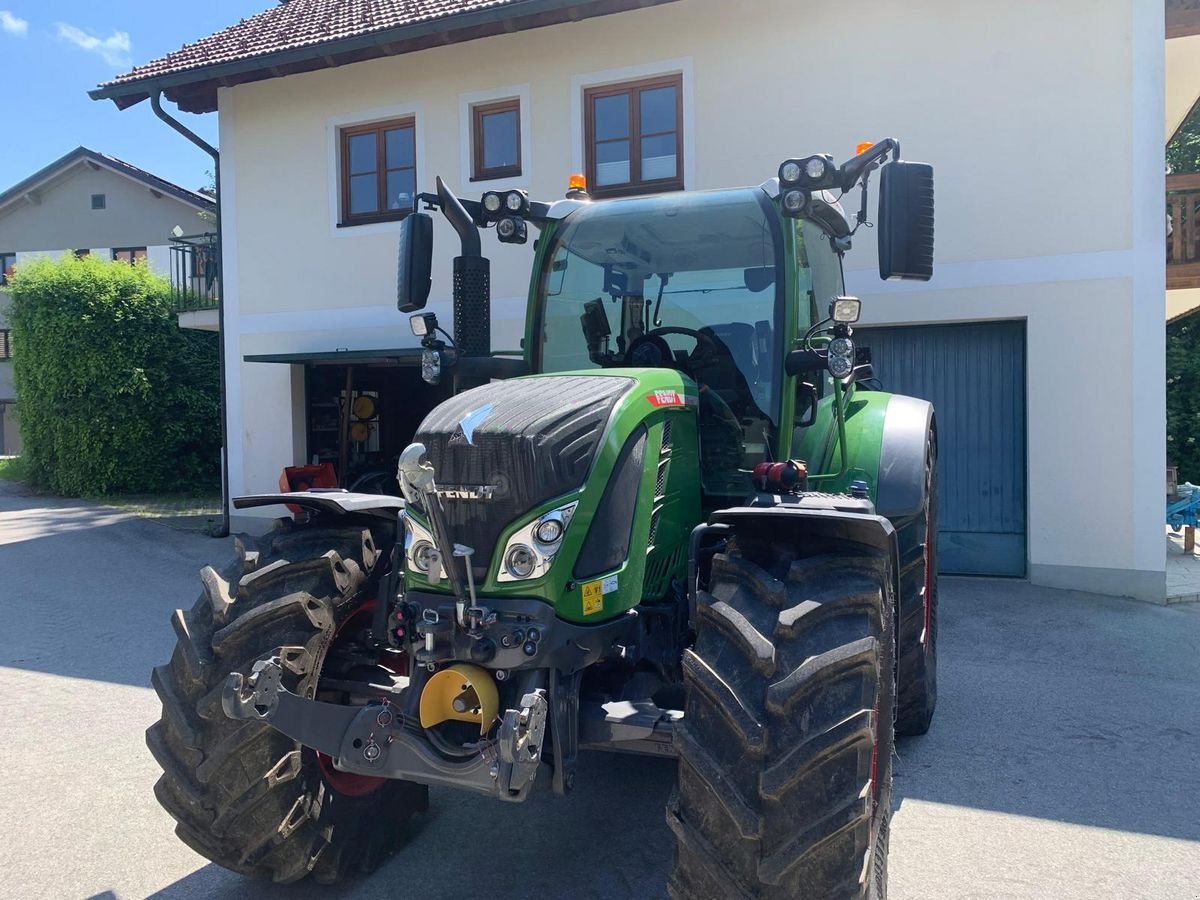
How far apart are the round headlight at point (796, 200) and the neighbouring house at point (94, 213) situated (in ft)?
75.2

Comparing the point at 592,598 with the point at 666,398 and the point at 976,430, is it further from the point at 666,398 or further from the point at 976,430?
the point at 976,430

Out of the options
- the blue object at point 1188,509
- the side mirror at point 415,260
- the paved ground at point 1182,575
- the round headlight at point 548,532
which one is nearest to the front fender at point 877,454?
the round headlight at point 548,532

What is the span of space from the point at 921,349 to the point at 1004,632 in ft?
9.24

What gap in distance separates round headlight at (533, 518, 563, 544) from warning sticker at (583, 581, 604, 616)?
0.59 ft

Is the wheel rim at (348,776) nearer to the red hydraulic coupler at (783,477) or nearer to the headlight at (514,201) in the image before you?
the red hydraulic coupler at (783,477)

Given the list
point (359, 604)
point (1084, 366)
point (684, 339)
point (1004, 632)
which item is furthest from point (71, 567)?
point (1084, 366)

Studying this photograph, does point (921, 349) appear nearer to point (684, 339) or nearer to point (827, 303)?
point (827, 303)

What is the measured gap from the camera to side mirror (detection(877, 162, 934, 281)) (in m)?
3.29

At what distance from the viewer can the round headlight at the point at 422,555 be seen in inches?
108

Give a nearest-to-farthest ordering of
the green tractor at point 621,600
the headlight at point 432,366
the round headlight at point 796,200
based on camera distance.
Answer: the green tractor at point 621,600, the round headlight at point 796,200, the headlight at point 432,366

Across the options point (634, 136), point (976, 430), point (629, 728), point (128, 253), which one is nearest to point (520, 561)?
point (629, 728)

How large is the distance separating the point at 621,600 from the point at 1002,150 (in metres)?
6.54

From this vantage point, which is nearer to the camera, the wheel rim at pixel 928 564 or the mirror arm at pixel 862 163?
the mirror arm at pixel 862 163

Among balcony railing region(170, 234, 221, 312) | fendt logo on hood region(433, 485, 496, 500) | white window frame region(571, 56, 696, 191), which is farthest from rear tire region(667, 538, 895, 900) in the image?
balcony railing region(170, 234, 221, 312)
